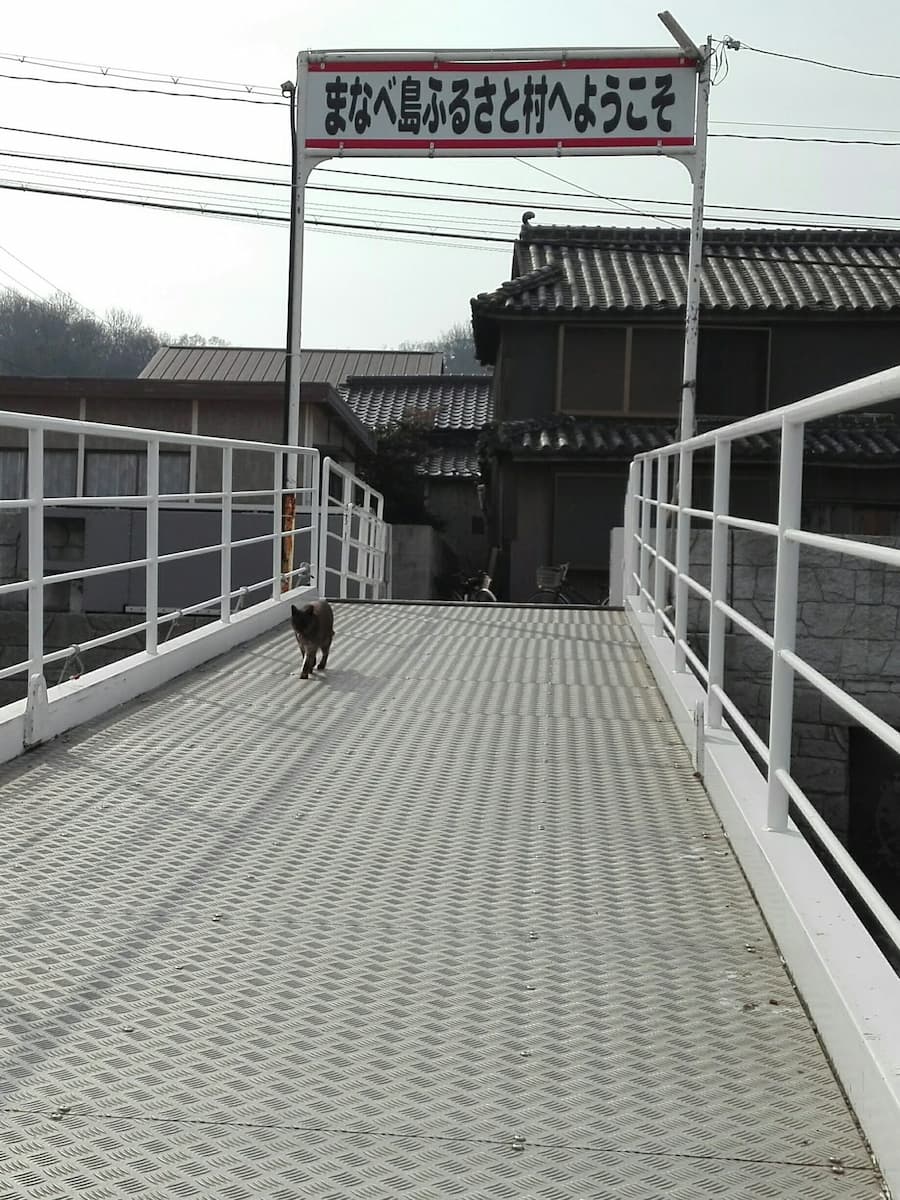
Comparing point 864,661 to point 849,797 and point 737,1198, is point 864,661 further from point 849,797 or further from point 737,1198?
point 737,1198

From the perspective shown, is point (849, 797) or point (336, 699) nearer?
point (336, 699)

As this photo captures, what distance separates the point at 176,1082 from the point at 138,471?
18.4m

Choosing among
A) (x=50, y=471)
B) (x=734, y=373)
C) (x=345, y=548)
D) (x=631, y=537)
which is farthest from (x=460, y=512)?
(x=631, y=537)

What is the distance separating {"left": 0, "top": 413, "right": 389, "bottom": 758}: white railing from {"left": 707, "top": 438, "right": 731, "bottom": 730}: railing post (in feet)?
7.14

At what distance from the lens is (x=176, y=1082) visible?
2.28 metres

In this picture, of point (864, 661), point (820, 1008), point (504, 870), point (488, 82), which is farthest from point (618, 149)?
point (820, 1008)

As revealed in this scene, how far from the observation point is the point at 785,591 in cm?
320

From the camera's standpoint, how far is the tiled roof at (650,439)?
19031 millimetres

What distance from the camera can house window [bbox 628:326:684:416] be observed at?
20.0 metres

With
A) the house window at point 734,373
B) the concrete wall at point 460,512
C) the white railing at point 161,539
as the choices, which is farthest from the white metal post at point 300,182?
the concrete wall at point 460,512

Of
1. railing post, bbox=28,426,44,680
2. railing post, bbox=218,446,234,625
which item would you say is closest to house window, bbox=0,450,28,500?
railing post, bbox=218,446,234,625

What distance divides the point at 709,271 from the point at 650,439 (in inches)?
146

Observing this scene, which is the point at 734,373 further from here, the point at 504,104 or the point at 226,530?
the point at 226,530

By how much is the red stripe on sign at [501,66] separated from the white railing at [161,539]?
353 centimetres
